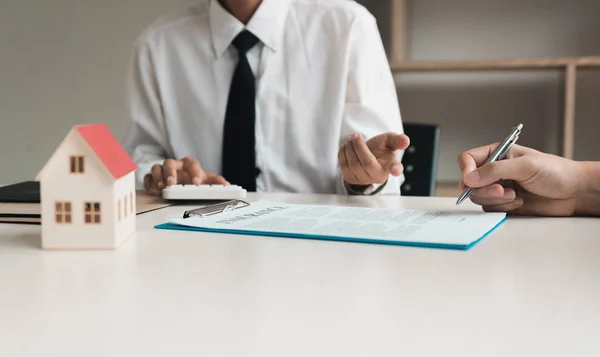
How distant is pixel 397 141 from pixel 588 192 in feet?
1.00

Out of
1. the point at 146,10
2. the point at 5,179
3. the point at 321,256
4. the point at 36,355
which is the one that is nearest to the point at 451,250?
the point at 321,256

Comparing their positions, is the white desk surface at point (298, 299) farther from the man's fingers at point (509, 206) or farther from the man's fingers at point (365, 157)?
the man's fingers at point (365, 157)

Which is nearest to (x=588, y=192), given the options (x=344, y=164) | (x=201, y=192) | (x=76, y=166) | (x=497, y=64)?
(x=344, y=164)

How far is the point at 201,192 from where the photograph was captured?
3.23 ft

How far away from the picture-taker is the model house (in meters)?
0.60

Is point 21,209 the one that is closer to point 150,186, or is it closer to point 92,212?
point 92,212

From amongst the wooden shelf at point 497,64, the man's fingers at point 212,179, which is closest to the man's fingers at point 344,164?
the man's fingers at point 212,179

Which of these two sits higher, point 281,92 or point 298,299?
point 281,92

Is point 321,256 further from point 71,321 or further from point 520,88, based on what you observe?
point 520,88

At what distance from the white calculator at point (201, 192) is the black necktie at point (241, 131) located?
1.52ft

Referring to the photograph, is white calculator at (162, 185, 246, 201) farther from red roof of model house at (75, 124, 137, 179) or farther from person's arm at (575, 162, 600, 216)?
person's arm at (575, 162, 600, 216)

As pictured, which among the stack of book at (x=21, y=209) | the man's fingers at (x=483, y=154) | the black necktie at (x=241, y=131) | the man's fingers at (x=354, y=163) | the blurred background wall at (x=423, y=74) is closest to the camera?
the stack of book at (x=21, y=209)

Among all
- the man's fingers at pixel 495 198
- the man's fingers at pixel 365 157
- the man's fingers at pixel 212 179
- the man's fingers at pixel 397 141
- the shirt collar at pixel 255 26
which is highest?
the shirt collar at pixel 255 26

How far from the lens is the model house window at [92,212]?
607 millimetres
